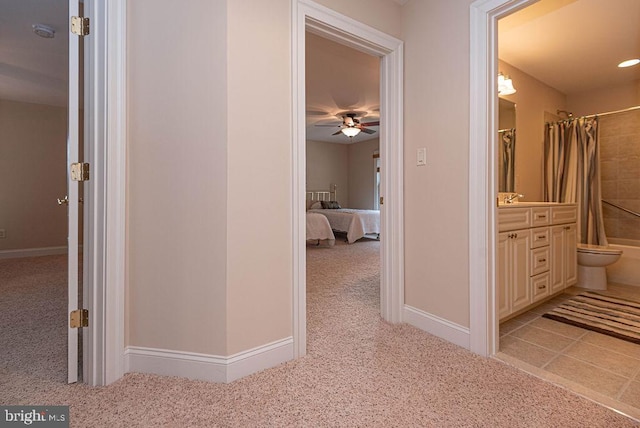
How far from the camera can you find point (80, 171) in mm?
1477

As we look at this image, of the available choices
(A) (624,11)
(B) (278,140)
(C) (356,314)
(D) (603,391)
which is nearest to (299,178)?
(B) (278,140)

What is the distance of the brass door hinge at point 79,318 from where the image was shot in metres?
1.49

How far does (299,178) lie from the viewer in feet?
5.74

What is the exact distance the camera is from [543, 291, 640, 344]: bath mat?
2105 mm

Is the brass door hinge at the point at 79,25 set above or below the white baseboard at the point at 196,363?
above

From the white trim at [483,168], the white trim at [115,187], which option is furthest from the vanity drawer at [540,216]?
the white trim at [115,187]

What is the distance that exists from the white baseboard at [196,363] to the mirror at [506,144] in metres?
2.90

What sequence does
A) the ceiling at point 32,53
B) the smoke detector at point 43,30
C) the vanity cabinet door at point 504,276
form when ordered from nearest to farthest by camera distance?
the vanity cabinet door at point 504,276
the ceiling at point 32,53
the smoke detector at point 43,30

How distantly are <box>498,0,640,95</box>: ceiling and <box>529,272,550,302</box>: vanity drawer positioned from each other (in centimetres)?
208

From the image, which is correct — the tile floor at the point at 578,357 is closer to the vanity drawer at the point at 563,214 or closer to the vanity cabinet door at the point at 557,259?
the vanity cabinet door at the point at 557,259

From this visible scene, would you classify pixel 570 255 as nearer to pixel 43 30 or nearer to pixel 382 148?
pixel 382 148

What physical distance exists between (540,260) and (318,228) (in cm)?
362

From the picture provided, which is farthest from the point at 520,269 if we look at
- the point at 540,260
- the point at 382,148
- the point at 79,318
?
the point at 79,318

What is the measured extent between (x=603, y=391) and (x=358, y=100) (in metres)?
4.45
